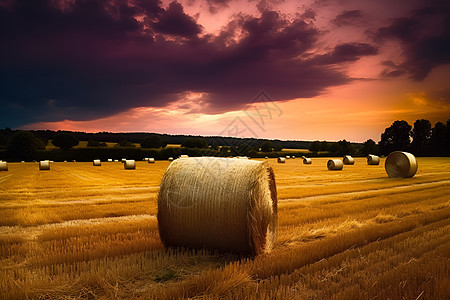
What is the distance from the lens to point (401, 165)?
24.3m

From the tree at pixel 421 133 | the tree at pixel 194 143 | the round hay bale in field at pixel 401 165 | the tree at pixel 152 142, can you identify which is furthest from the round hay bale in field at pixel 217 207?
the tree at pixel 421 133

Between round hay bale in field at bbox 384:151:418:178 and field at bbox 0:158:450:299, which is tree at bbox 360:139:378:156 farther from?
field at bbox 0:158:450:299

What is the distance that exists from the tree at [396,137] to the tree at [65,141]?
231 feet

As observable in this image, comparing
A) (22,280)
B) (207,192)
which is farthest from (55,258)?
(207,192)

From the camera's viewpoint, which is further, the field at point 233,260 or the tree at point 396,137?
the tree at point 396,137

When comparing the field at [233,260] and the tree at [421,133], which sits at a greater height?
the tree at [421,133]

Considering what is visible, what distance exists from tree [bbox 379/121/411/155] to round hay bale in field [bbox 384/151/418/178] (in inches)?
2375

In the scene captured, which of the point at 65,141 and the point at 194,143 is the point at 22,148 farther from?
the point at 194,143

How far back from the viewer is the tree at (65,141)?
7527cm

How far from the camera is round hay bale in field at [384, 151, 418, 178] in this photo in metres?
24.0

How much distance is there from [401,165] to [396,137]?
62.9m

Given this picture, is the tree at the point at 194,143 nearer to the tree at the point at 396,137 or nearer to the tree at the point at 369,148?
the tree at the point at 369,148

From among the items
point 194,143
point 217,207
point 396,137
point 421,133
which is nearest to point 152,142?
point 194,143

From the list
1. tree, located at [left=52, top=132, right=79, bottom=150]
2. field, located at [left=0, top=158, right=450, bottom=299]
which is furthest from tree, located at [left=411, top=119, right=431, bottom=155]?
field, located at [left=0, top=158, right=450, bottom=299]
